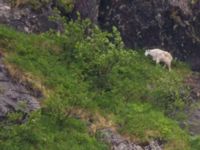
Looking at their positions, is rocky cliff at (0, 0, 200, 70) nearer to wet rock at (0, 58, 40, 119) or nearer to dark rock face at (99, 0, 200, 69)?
dark rock face at (99, 0, 200, 69)

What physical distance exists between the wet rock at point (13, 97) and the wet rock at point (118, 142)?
1.52m

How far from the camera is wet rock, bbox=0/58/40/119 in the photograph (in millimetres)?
11930

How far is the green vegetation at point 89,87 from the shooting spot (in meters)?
12.3

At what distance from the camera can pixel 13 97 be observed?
12.3m

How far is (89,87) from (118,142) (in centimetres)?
172

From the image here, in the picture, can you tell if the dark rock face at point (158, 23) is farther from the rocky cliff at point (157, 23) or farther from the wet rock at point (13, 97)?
the wet rock at point (13, 97)

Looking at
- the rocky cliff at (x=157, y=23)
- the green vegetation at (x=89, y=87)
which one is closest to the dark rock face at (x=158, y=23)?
the rocky cliff at (x=157, y=23)

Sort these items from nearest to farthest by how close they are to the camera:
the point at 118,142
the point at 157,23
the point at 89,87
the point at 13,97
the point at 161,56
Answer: the point at 13,97 < the point at 118,142 < the point at 89,87 < the point at 161,56 < the point at 157,23

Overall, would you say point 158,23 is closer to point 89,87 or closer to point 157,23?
point 157,23

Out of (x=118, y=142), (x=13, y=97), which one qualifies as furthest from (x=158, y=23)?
(x=13, y=97)

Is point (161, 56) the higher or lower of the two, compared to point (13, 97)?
higher

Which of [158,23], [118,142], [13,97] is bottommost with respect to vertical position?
[118,142]

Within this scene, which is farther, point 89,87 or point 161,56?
point 161,56

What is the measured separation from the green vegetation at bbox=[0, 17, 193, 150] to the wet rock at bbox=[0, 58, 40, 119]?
0.28m
